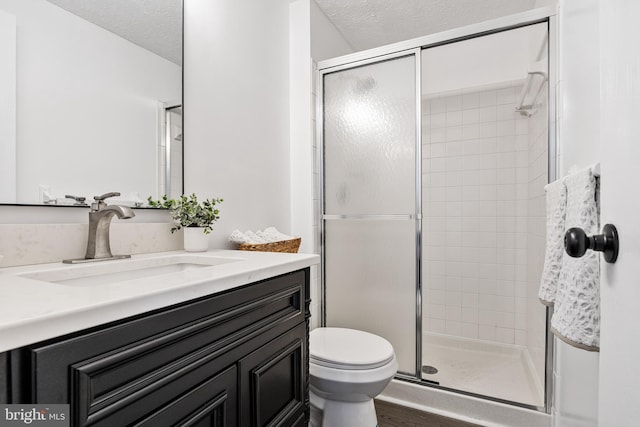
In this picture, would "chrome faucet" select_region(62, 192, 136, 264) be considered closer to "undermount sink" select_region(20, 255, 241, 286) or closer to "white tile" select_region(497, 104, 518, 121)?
"undermount sink" select_region(20, 255, 241, 286)

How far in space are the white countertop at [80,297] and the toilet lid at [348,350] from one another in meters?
0.75

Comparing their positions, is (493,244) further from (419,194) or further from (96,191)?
(96,191)

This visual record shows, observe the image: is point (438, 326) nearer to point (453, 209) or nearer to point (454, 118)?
point (453, 209)

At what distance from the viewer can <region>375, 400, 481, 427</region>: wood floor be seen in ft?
5.81

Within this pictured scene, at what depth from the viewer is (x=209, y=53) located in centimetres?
162

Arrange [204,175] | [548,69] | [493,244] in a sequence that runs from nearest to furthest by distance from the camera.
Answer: [204,175] → [548,69] → [493,244]

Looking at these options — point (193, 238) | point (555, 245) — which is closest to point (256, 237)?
point (193, 238)

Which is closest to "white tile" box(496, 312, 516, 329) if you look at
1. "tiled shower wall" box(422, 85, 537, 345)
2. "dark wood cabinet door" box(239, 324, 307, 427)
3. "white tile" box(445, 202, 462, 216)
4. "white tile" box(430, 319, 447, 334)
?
"tiled shower wall" box(422, 85, 537, 345)

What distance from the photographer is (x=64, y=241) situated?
108 centimetres

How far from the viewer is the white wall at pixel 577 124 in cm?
112

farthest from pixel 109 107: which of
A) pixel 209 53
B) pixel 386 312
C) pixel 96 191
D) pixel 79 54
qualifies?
pixel 386 312

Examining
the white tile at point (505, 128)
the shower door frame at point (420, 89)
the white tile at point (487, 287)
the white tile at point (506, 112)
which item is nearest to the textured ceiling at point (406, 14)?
the shower door frame at point (420, 89)

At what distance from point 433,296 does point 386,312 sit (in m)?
1.03

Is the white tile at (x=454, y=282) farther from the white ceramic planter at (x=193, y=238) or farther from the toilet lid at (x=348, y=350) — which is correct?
the white ceramic planter at (x=193, y=238)
